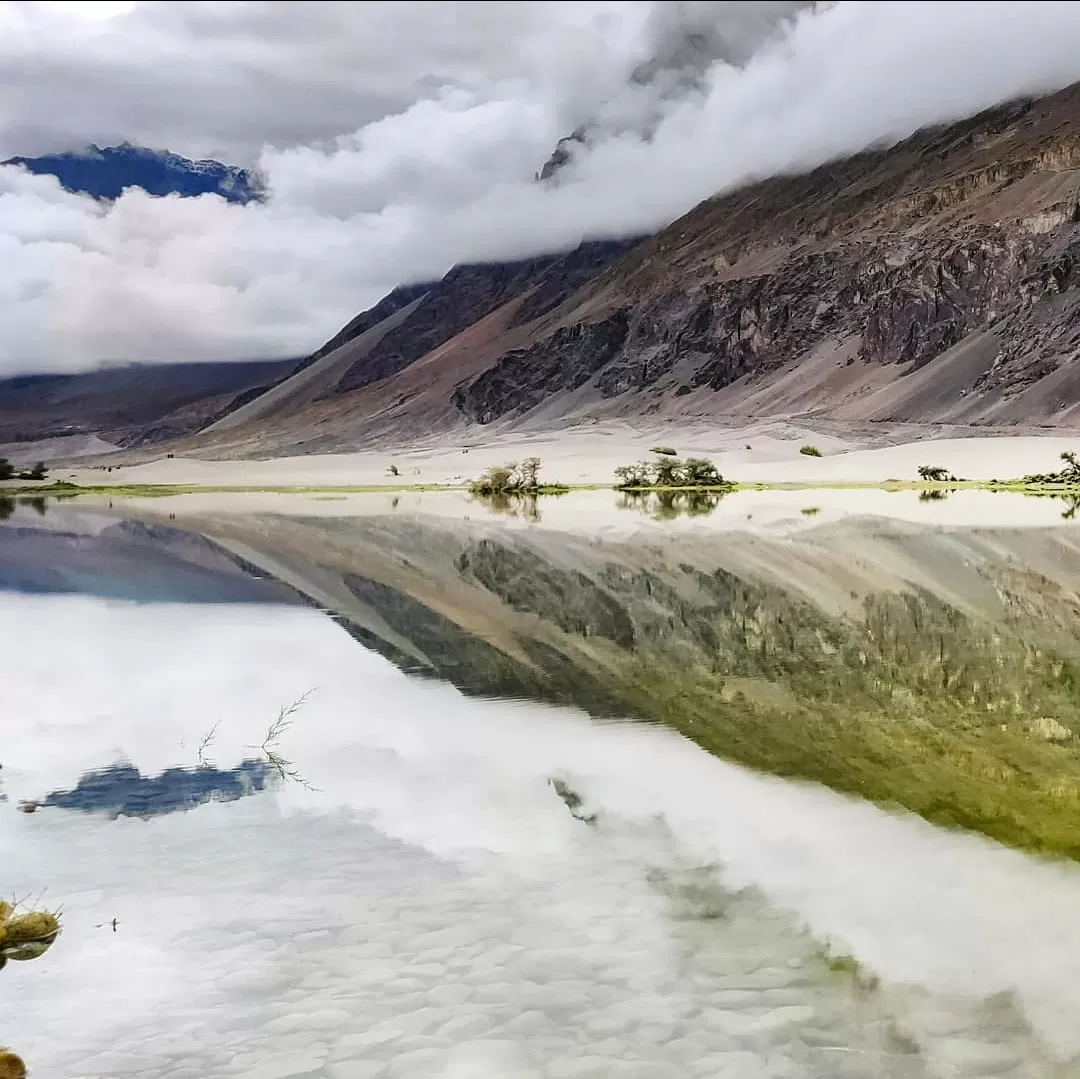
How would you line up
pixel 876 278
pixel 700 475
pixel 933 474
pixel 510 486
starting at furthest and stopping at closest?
1. pixel 876 278
2. pixel 700 475
3. pixel 510 486
4. pixel 933 474

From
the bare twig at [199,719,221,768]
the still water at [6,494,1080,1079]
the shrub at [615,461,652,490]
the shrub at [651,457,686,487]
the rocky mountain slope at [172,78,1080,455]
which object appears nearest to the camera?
the still water at [6,494,1080,1079]

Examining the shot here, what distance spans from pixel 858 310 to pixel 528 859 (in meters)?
156

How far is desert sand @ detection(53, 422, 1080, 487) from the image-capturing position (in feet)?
275

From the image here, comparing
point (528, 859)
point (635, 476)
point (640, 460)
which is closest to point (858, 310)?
point (640, 460)

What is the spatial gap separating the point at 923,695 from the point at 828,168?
189 m

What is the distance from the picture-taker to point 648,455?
105m

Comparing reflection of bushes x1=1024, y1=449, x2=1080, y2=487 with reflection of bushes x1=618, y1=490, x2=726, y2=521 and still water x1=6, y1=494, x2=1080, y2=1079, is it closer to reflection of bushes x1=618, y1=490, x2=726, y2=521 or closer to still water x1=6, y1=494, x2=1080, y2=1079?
reflection of bushes x1=618, y1=490, x2=726, y2=521

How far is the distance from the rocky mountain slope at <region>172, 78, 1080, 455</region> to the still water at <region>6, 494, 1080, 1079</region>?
4092 inches

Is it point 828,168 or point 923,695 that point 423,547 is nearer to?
point 923,695

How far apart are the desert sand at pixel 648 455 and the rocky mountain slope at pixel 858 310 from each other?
638 inches

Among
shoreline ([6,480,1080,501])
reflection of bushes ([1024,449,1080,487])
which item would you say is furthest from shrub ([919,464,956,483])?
reflection of bushes ([1024,449,1080,487])

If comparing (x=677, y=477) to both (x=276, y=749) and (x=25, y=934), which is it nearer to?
(x=276, y=749)

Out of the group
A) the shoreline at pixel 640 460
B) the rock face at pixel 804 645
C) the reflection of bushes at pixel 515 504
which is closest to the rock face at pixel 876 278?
the shoreline at pixel 640 460

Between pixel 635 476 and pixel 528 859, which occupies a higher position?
pixel 635 476
